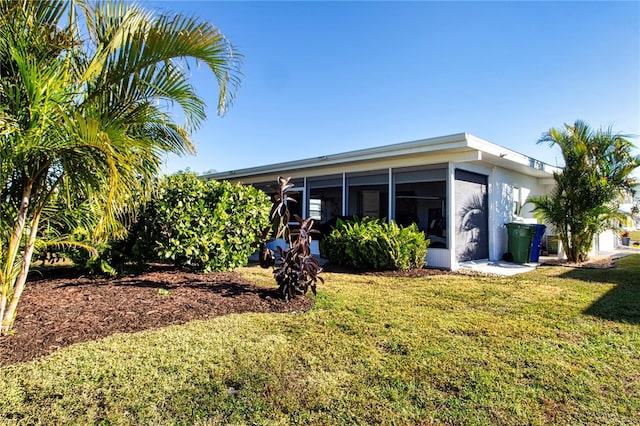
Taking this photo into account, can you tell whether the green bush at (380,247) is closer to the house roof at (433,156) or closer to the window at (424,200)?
the window at (424,200)

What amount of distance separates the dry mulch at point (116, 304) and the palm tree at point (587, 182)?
799 cm

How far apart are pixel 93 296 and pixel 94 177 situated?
2.35 metres

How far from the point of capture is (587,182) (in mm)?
8328

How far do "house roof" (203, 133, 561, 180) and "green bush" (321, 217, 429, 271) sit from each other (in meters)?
1.68

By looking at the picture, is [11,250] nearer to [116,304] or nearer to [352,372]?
[116,304]

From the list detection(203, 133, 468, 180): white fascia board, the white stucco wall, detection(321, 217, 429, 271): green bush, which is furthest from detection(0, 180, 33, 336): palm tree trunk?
the white stucco wall

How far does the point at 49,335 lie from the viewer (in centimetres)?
308

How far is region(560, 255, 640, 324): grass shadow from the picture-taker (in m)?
4.20

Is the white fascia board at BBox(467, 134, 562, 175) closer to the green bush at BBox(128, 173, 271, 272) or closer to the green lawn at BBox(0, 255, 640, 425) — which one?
the green lawn at BBox(0, 255, 640, 425)

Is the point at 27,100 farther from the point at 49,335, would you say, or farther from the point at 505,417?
the point at 505,417

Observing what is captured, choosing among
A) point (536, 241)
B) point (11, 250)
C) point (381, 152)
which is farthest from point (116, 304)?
point (536, 241)

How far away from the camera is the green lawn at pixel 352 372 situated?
2.04 meters

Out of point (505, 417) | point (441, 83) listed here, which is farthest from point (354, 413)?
point (441, 83)

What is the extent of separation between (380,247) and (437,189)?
2.18m
